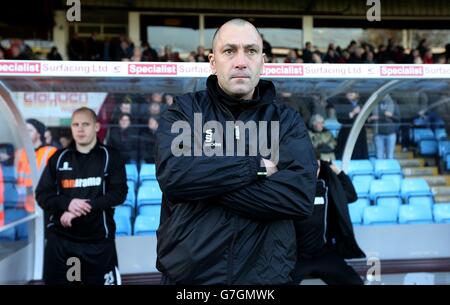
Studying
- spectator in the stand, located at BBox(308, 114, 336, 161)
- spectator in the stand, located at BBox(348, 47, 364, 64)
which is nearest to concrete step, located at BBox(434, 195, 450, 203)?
spectator in the stand, located at BBox(308, 114, 336, 161)

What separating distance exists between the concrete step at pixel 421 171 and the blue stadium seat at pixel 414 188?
0.05 m

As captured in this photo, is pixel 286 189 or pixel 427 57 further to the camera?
pixel 427 57

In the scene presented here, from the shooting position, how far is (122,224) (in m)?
4.17

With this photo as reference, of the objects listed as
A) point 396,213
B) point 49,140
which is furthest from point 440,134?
point 49,140

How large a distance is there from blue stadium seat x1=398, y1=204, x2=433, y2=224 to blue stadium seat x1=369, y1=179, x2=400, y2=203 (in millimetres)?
159

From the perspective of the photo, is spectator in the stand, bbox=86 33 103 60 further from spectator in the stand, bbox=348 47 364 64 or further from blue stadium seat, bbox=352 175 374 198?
blue stadium seat, bbox=352 175 374 198

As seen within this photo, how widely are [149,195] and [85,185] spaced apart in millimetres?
1018

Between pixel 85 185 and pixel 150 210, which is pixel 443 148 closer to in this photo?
pixel 150 210

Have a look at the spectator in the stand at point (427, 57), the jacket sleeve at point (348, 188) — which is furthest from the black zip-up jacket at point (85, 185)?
the spectator in the stand at point (427, 57)

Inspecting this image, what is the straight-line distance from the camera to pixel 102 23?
11.2 meters

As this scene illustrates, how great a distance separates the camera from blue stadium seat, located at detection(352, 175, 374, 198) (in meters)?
4.41

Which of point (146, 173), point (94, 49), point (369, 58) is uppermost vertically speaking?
point (94, 49)

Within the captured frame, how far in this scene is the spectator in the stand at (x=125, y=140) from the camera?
4305 millimetres

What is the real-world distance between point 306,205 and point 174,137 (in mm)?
482
